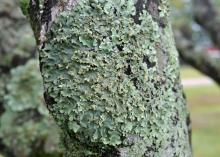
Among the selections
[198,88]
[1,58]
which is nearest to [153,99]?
[1,58]

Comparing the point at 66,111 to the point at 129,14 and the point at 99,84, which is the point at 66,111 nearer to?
the point at 99,84

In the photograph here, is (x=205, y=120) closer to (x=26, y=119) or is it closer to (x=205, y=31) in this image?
(x=205, y=31)

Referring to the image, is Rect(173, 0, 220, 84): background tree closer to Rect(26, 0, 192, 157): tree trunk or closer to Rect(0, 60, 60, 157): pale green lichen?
Rect(0, 60, 60, 157): pale green lichen

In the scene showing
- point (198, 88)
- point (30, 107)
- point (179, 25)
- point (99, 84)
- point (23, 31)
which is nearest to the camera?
point (99, 84)

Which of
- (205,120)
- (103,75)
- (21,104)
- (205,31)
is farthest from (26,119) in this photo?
(205,120)

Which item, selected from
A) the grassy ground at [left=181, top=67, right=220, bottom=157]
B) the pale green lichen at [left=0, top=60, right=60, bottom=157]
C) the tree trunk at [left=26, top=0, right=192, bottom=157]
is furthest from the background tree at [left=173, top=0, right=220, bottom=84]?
the tree trunk at [left=26, top=0, right=192, bottom=157]
